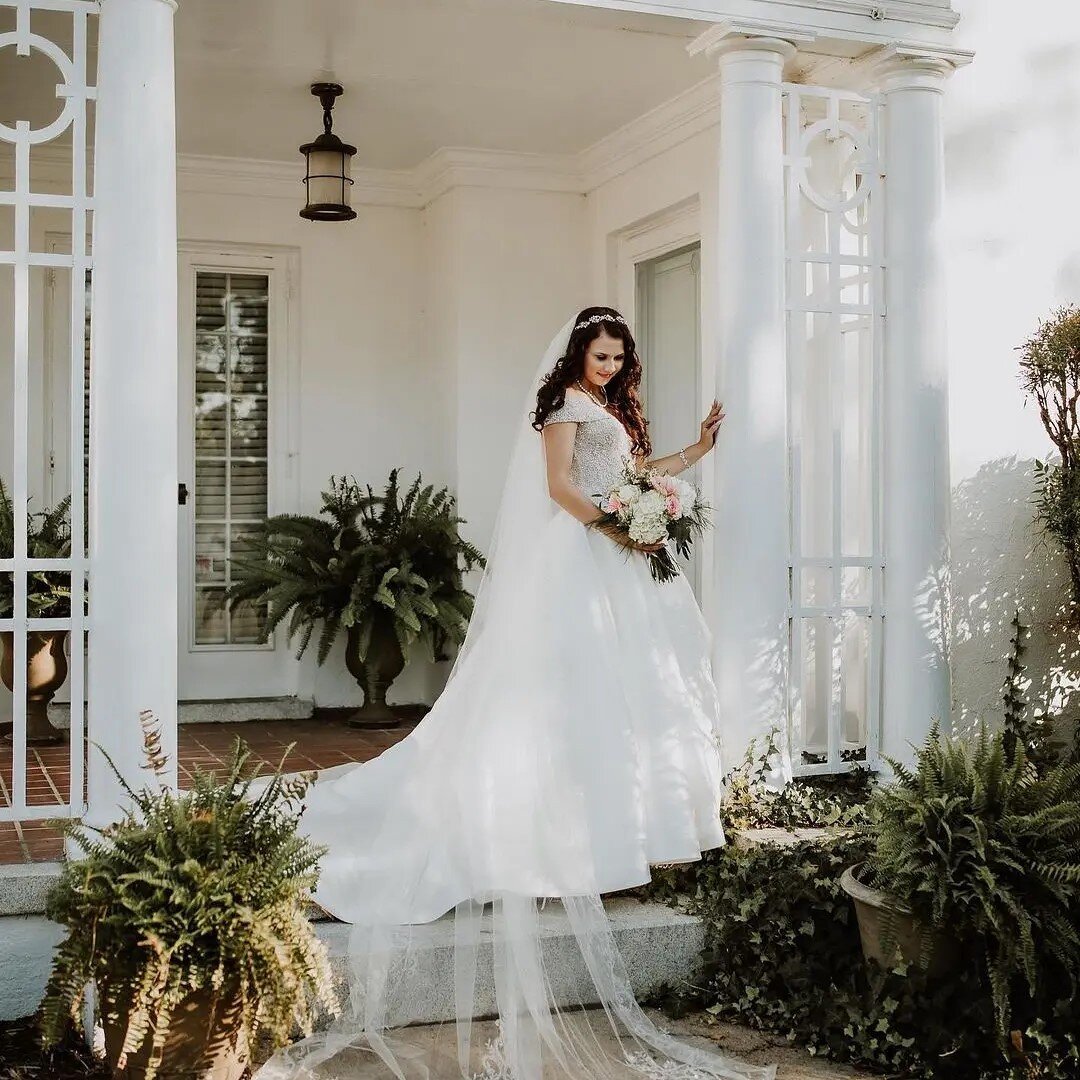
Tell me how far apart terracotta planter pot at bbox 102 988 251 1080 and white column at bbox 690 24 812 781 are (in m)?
2.25

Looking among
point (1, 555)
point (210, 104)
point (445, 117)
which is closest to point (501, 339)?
point (445, 117)

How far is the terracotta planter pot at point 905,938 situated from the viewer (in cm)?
372

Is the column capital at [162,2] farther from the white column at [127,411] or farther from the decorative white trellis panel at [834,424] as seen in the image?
the decorative white trellis panel at [834,424]

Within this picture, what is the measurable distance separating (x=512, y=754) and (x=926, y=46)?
314 cm

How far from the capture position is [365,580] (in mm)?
7074

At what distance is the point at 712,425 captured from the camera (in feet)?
16.1

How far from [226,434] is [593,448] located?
3627 mm

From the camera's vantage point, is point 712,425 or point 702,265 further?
point 702,265

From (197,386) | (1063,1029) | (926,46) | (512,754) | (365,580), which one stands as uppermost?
(926,46)

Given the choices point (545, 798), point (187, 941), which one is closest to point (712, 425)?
point (545, 798)

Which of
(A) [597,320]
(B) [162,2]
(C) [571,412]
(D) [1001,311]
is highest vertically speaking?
(B) [162,2]

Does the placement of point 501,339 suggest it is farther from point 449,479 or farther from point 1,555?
point 1,555

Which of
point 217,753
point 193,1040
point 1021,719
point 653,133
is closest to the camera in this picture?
point 193,1040

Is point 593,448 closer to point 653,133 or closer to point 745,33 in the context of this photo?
point 745,33
